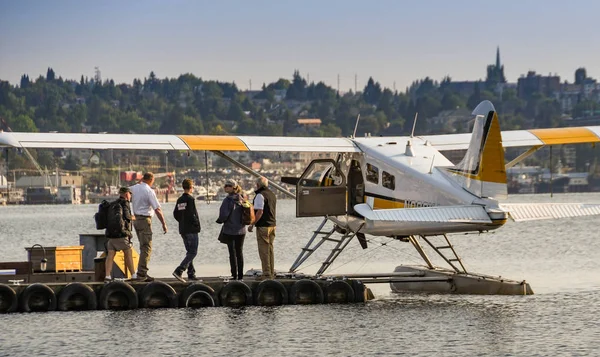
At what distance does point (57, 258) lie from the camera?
68.8 ft

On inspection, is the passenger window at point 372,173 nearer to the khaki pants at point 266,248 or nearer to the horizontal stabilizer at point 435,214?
the horizontal stabilizer at point 435,214

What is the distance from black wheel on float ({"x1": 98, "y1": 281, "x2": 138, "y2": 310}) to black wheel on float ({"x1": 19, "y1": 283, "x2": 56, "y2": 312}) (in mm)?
660

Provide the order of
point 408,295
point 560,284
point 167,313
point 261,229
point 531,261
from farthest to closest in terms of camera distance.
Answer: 1. point 531,261
2. point 560,284
3. point 408,295
4. point 261,229
5. point 167,313

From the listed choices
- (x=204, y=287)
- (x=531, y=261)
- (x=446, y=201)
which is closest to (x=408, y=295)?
(x=446, y=201)

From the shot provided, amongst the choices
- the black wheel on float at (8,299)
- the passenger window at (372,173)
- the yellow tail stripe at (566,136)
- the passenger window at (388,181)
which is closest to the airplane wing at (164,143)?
the passenger window at (372,173)

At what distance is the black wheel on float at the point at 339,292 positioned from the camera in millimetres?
19781

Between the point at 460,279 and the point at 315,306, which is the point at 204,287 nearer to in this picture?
the point at 315,306

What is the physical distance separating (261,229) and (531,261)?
50.8 ft

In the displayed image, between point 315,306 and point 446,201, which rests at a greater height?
point 446,201

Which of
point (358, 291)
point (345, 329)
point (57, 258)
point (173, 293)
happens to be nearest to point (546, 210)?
point (358, 291)

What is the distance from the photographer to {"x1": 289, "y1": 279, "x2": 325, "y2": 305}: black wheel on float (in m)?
19.7

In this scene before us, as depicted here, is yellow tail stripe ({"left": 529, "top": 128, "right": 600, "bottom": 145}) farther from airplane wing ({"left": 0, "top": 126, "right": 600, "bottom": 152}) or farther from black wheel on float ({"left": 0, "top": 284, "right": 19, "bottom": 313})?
black wheel on float ({"left": 0, "top": 284, "right": 19, "bottom": 313})

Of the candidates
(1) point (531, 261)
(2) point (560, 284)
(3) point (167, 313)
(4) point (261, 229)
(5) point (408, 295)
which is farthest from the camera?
(1) point (531, 261)

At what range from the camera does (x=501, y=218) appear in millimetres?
19234
